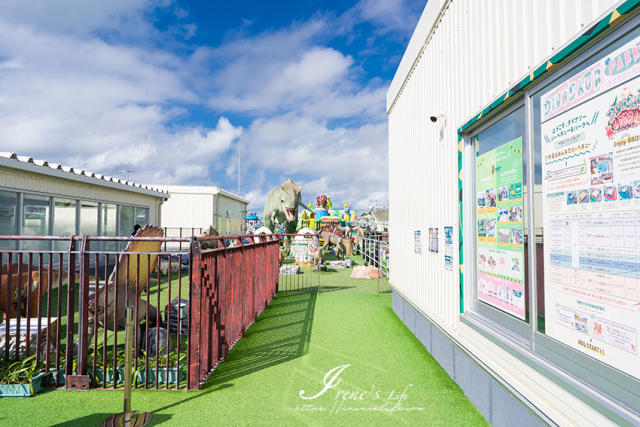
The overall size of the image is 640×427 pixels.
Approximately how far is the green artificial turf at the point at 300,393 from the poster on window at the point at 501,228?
118cm

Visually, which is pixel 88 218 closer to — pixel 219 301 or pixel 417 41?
pixel 219 301

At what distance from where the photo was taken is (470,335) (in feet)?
10.6

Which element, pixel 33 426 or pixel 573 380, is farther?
pixel 33 426

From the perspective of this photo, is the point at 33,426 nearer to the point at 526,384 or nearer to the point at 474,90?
the point at 526,384

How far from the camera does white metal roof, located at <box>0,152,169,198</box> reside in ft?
27.8

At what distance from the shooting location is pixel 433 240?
427 centimetres

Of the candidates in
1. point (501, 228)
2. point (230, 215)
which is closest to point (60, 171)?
point (501, 228)

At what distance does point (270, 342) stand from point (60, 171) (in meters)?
9.43

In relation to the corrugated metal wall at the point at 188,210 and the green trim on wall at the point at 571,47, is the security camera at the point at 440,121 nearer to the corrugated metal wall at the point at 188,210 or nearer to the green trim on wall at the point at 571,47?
the green trim on wall at the point at 571,47

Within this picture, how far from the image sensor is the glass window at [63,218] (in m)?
10.9

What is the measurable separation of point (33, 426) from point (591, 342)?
4125mm

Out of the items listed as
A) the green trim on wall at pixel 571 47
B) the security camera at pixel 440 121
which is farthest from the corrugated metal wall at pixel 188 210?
the green trim on wall at pixel 571 47

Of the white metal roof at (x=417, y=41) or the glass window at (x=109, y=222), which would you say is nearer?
the white metal roof at (x=417, y=41)

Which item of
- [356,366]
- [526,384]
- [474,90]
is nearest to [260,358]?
[356,366]
